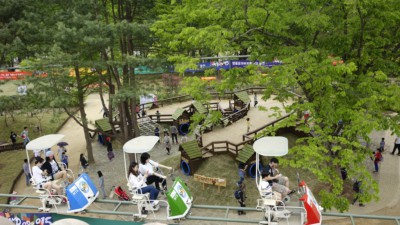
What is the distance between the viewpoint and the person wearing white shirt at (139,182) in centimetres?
992

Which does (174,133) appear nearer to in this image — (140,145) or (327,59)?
(327,59)

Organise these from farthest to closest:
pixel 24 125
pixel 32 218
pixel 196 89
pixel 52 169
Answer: pixel 24 125
pixel 196 89
pixel 52 169
pixel 32 218

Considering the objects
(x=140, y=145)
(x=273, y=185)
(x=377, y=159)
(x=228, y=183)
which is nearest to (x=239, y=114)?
(x=228, y=183)

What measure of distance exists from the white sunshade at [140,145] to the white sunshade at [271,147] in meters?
3.02

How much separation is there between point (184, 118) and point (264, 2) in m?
16.2

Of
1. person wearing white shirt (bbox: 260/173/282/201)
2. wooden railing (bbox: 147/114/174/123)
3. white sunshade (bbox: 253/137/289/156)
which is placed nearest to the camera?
person wearing white shirt (bbox: 260/173/282/201)

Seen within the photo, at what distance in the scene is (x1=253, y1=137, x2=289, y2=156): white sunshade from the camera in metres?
9.18

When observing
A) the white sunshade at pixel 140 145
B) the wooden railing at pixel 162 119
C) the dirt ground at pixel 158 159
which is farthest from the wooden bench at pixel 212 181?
the wooden railing at pixel 162 119

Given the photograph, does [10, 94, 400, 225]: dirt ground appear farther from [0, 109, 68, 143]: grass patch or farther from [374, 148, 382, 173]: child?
[0, 109, 68, 143]: grass patch

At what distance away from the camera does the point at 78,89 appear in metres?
22.6

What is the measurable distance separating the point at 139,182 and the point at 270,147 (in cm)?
375

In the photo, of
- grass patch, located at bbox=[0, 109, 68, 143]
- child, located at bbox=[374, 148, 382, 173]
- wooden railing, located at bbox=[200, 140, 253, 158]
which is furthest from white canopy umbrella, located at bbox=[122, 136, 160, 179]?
grass patch, located at bbox=[0, 109, 68, 143]

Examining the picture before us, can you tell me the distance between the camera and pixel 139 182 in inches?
392

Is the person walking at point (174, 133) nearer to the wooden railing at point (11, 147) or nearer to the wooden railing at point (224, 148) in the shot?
the wooden railing at point (224, 148)
